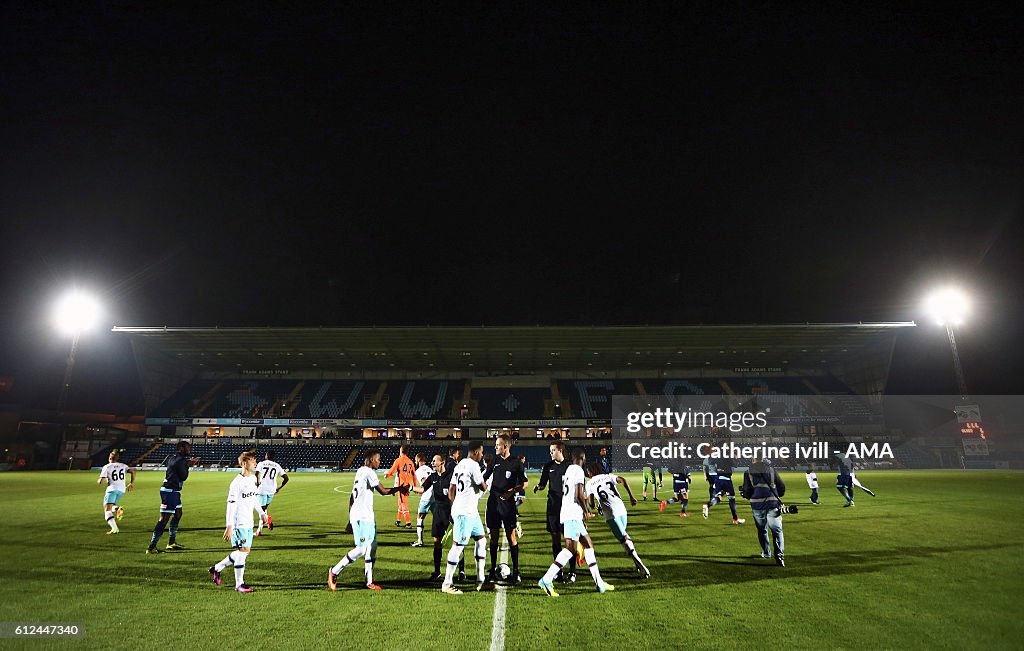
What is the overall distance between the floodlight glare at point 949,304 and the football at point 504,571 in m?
40.0

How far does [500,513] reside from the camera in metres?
8.22

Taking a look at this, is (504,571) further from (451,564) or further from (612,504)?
(612,504)

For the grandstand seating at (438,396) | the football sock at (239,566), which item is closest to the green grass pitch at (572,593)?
the football sock at (239,566)

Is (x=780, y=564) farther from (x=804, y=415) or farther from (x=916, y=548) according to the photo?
(x=804, y=415)

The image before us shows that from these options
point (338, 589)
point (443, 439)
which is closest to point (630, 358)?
point (443, 439)

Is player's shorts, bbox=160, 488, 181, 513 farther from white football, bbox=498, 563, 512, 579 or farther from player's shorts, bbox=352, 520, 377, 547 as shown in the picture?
white football, bbox=498, 563, 512, 579

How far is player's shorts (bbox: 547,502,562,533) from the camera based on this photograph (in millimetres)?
8633

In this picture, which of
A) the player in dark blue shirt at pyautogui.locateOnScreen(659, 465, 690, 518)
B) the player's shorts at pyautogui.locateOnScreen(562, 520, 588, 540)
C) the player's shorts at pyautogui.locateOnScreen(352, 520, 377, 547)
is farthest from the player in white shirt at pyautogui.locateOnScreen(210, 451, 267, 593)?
the player in dark blue shirt at pyautogui.locateOnScreen(659, 465, 690, 518)

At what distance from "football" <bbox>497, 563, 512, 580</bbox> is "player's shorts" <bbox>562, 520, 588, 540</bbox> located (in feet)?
5.27

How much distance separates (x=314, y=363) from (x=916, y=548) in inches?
2237

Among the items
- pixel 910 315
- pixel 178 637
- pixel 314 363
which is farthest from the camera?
pixel 314 363

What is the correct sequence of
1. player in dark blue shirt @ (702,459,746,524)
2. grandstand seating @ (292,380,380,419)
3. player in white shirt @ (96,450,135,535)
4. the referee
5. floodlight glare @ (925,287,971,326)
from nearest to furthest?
the referee, player in white shirt @ (96,450,135,535), player in dark blue shirt @ (702,459,746,524), floodlight glare @ (925,287,971,326), grandstand seating @ (292,380,380,419)

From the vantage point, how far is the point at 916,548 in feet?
35.8

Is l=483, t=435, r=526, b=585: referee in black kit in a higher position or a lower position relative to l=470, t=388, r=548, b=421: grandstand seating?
lower
